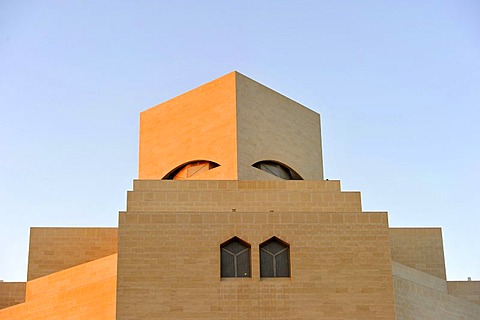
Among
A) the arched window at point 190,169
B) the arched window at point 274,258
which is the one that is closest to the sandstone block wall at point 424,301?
the arched window at point 274,258

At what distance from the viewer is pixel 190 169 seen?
29.2m

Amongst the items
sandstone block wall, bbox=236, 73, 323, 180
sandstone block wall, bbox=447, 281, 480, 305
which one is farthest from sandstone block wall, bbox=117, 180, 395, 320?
sandstone block wall, bbox=447, 281, 480, 305

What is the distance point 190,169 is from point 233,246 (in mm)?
6230

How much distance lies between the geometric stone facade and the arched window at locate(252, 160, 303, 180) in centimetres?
4

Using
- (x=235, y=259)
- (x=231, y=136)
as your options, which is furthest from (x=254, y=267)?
(x=231, y=136)

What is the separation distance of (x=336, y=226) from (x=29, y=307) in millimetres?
10233

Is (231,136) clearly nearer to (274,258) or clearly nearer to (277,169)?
(277,169)

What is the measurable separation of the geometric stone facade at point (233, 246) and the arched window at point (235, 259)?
0.04 m

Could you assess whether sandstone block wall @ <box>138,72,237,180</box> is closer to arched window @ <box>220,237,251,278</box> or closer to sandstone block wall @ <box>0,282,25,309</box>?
arched window @ <box>220,237,251,278</box>

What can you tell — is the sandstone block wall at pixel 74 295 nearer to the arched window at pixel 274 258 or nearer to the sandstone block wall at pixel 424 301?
the arched window at pixel 274 258

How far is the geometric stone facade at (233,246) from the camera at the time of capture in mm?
22875

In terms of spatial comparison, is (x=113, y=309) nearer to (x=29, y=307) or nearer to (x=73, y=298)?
(x=73, y=298)

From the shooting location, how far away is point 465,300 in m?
27.6

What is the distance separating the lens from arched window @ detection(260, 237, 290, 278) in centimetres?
2341
